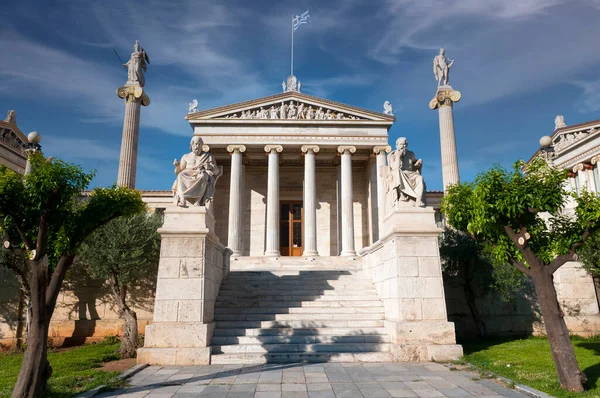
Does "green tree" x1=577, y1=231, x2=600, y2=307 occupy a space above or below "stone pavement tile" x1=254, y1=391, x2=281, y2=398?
above

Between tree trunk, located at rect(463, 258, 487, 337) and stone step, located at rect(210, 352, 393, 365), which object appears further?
tree trunk, located at rect(463, 258, 487, 337)

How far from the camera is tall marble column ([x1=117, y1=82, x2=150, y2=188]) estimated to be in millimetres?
24219

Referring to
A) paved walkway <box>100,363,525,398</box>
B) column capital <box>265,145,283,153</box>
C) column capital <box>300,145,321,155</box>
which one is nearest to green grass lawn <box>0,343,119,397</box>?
paved walkway <box>100,363,525,398</box>

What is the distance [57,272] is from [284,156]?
2041cm

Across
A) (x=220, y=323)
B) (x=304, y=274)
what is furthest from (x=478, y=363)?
(x=304, y=274)

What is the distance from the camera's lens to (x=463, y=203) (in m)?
8.46

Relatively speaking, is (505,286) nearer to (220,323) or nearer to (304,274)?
(304,274)

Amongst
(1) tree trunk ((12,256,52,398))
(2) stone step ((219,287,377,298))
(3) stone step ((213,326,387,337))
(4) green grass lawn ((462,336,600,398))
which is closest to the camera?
(1) tree trunk ((12,256,52,398))

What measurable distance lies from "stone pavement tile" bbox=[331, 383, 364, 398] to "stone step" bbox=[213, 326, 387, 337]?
11.2ft

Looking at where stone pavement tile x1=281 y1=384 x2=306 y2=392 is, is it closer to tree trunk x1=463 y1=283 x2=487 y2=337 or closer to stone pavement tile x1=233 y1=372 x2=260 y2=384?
stone pavement tile x1=233 y1=372 x2=260 y2=384

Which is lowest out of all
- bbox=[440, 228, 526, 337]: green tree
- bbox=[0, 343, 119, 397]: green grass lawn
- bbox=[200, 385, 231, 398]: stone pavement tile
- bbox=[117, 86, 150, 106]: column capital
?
bbox=[0, 343, 119, 397]: green grass lawn

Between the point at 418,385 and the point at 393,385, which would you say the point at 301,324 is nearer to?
the point at 393,385

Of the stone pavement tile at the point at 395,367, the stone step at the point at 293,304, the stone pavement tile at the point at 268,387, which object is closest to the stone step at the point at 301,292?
the stone step at the point at 293,304

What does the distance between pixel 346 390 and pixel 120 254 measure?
36.7 ft
